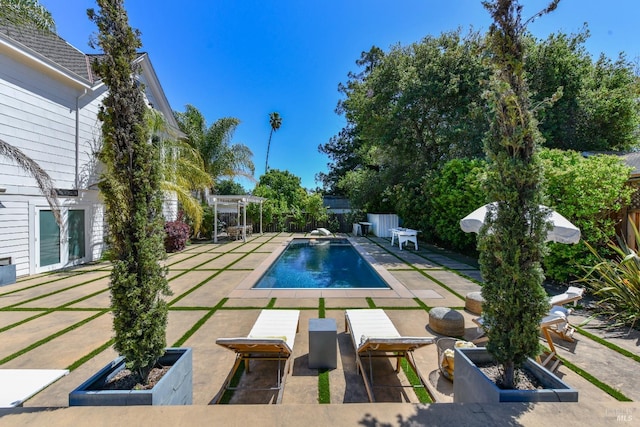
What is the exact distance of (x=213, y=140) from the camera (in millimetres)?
16953

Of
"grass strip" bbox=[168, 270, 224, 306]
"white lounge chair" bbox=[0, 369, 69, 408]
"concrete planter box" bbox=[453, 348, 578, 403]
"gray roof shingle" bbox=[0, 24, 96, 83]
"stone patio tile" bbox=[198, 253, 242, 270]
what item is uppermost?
"gray roof shingle" bbox=[0, 24, 96, 83]

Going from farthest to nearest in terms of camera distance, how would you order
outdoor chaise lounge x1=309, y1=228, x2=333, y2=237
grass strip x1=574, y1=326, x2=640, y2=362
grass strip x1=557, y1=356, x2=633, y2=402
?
outdoor chaise lounge x1=309, y1=228, x2=333, y2=237 → grass strip x1=574, y1=326, x2=640, y2=362 → grass strip x1=557, y1=356, x2=633, y2=402

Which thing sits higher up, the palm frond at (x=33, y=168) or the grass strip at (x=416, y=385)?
the palm frond at (x=33, y=168)

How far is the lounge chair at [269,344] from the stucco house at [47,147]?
5300 mm

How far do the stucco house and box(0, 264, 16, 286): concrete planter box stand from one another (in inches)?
16.4

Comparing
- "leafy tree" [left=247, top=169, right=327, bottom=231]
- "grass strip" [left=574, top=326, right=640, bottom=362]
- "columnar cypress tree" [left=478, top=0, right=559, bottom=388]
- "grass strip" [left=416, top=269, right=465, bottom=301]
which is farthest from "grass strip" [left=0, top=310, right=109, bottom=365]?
"leafy tree" [left=247, top=169, right=327, bottom=231]

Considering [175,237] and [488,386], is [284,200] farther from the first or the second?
[488,386]

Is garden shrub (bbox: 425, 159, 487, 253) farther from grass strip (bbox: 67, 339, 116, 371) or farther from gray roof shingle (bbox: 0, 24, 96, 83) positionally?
gray roof shingle (bbox: 0, 24, 96, 83)

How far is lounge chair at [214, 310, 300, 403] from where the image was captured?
2.93 m

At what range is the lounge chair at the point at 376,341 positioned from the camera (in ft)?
9.74

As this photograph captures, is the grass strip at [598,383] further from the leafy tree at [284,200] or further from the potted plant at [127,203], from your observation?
the leafy tree at [284,200]

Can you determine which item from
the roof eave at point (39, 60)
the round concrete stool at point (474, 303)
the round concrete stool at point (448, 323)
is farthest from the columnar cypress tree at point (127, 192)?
the roof eave at point (39, 60)

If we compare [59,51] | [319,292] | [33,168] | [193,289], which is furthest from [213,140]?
[319,292]

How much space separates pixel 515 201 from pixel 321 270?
8.16 metres
